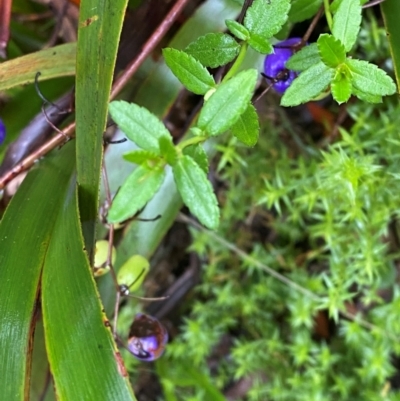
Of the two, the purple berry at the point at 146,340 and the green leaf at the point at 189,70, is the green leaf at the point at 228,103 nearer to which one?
the green leaf at the point at 189,70

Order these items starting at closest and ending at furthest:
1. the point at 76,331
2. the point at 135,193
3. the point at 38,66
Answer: the point at 135,193 → the point at 76,331 → the point at 38,66

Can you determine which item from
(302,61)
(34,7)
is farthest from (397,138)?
(34,7)

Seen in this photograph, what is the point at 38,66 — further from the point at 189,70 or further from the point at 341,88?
the point at 341,88

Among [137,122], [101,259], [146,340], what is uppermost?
[137,122]

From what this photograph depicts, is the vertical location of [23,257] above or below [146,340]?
above

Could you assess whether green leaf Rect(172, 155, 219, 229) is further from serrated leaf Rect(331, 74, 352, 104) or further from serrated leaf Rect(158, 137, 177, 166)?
serrated leaf Rect(331, 74, 352, 104)

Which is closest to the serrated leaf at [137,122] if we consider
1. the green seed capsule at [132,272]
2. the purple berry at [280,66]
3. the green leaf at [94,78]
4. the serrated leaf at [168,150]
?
the serrated leaf at [168,150]

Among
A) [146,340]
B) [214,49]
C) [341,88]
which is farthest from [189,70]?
[146,340]
